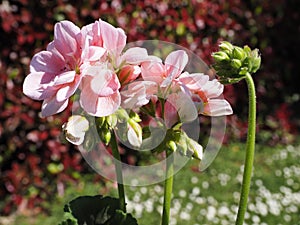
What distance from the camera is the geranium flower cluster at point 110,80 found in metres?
0.79

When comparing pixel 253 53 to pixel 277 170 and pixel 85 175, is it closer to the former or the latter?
pixel 85 175

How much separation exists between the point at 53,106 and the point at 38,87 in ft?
0.14

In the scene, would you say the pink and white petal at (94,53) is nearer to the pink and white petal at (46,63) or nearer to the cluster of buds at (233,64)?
the pink and white petal at (46,63)

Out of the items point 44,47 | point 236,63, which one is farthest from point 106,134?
point 44,47

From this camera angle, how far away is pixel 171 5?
401 centimetres

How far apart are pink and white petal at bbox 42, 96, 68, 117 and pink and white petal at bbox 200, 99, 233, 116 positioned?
0.66ft

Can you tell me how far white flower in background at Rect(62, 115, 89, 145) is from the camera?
80 centimetres

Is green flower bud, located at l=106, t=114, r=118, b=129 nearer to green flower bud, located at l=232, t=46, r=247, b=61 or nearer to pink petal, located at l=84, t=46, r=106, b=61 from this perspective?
pink petal, located at l=84, t=46, r=106, b=61

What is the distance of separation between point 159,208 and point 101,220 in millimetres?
2481

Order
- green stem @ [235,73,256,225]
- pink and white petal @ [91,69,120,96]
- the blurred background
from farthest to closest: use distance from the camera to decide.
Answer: the blurred background
green stem @ [235,73,256,225]
pink and white petal @ [91,69,120,96]

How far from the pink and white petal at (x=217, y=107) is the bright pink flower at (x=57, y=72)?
0.19m

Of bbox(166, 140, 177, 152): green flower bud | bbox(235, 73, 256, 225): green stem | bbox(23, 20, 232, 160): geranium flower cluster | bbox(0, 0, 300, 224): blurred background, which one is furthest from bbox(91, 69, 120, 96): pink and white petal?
bbox(0, 0, 300, 224): blurred background

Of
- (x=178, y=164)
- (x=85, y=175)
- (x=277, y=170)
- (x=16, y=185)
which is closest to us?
(x=178, y=164)

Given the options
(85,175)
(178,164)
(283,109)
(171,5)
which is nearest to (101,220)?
(178,164)
